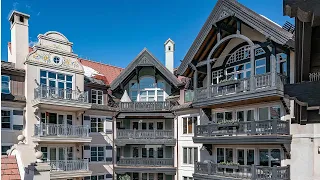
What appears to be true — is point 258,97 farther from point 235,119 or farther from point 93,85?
point 93,85

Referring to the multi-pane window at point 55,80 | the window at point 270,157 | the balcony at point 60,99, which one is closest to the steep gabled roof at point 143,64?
the balcony at point 60,99

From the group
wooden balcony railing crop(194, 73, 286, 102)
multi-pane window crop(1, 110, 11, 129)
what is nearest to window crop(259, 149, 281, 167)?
wooden balcony railing crop(194, 73, 286, 102)

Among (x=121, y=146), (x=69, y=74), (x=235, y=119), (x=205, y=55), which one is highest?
(x=205, y=55)

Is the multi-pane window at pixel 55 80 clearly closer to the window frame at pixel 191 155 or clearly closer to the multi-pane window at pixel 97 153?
the multi-pane window at pixel 97 153

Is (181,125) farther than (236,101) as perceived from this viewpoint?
Yes

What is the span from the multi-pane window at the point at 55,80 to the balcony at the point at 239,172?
421 inches

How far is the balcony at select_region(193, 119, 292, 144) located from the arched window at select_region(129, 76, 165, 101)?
620 cm

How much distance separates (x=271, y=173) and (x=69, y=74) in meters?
14.7

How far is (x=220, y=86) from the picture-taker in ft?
56.1

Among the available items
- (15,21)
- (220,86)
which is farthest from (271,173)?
(15,21)

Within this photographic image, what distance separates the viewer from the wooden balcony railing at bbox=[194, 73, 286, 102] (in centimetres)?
1426

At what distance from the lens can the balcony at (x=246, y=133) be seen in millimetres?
14336

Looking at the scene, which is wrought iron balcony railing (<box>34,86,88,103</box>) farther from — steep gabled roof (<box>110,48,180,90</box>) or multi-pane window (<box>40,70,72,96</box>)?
steep gabled roof (<box>110,48,180,90</box>)

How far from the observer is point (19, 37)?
18391 millimetres
